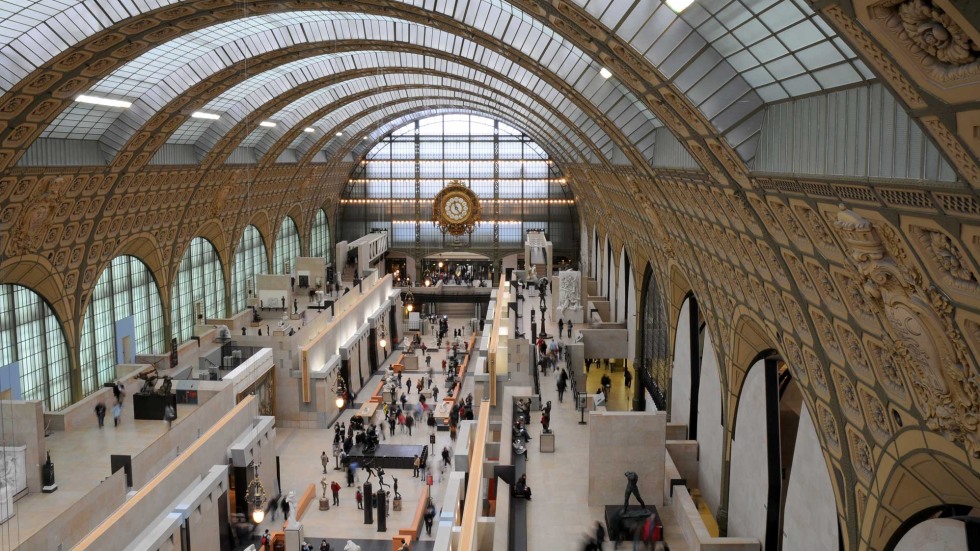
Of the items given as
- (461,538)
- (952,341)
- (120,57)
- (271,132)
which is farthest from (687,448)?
(271,132)

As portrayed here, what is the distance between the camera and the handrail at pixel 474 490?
59.9 feet

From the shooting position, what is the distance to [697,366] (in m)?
28.4

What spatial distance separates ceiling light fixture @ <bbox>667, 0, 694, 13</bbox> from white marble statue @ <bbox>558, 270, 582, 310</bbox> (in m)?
31.1

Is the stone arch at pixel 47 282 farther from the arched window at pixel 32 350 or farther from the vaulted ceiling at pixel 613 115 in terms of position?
the arched window at pixel 32 350

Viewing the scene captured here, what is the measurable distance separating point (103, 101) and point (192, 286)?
1998cm

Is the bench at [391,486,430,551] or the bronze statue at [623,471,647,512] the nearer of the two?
the bronze statue at [623,471,647,512]

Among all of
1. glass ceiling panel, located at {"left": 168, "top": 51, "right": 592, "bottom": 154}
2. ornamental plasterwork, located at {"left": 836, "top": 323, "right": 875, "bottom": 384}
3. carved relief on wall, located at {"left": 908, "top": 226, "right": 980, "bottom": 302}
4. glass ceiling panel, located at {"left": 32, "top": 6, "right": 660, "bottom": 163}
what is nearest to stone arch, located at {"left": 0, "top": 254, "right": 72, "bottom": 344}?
glass ceiling panel, located at {"left": 32, "top": 6, "right": 660, "bottom": 163}

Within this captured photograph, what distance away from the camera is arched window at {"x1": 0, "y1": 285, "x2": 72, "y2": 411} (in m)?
30.6

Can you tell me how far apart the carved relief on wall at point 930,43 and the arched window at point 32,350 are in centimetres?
3130

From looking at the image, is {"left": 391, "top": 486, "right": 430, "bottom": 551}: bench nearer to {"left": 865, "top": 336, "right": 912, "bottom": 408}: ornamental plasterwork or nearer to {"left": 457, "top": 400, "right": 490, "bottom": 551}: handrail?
{"left": 457, "top": 400, "right": 490, "bottom": 551}: handrail

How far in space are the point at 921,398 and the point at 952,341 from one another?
1.93 m

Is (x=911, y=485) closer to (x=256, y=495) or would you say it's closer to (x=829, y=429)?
(x=829, y=429)

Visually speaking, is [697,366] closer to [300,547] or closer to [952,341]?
[300,547]

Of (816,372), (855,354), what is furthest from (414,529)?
(855,354)
